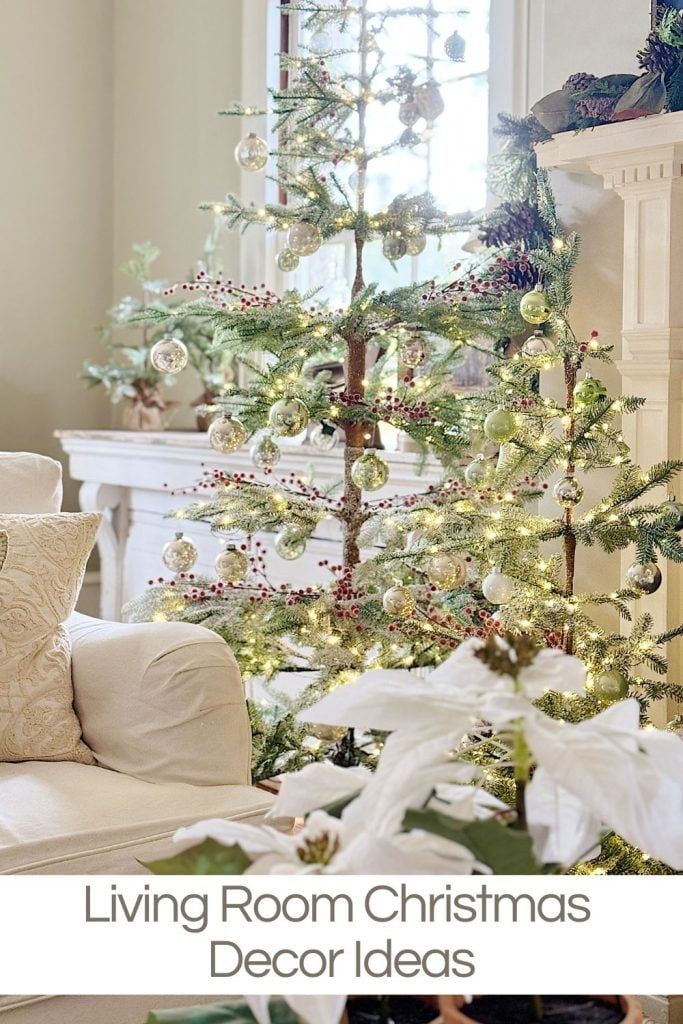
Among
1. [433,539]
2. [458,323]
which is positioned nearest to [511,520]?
[433,539]

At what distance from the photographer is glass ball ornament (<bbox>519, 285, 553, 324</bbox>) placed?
7.45ft

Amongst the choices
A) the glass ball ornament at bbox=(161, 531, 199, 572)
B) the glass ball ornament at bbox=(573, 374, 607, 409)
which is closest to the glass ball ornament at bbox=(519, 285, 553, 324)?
the glass ball ornament at bbox=(573, 374, 607, 409)

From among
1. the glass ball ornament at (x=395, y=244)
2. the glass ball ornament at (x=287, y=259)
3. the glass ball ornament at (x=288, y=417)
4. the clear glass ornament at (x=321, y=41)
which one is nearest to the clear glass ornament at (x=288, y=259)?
the glass ball ornament at (x=287, y=259)

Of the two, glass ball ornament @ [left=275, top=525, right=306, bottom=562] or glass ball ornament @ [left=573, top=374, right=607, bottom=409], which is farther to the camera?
glass ball ornament @ [left=275, top=525, right=306, bottom=562]

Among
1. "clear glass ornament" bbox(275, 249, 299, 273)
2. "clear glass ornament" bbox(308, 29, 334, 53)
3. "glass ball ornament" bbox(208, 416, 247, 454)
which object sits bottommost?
"glass ball ornament" bbox(208, 416, 247, 454)

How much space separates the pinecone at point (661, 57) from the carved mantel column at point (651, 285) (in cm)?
10

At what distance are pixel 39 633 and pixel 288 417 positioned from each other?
65 centimetres

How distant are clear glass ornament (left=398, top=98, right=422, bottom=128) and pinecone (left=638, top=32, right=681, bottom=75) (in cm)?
51

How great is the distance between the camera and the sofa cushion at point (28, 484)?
2.24 metres

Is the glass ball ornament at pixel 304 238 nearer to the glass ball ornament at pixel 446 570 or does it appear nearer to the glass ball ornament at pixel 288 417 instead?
the glass ball ornament at pixel 288 417

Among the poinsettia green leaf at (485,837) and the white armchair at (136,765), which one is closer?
the poinsettia green leaf at (485,837)

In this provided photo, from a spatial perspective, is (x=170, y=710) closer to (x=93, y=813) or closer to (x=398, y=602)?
(x=93, y=813)

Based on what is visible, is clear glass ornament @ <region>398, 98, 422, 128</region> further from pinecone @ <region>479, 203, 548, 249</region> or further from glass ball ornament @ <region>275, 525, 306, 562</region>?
glass ball ornament @ <region>275, 525, 306, 562</region>

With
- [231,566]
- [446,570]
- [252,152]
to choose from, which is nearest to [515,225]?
[252,152]
